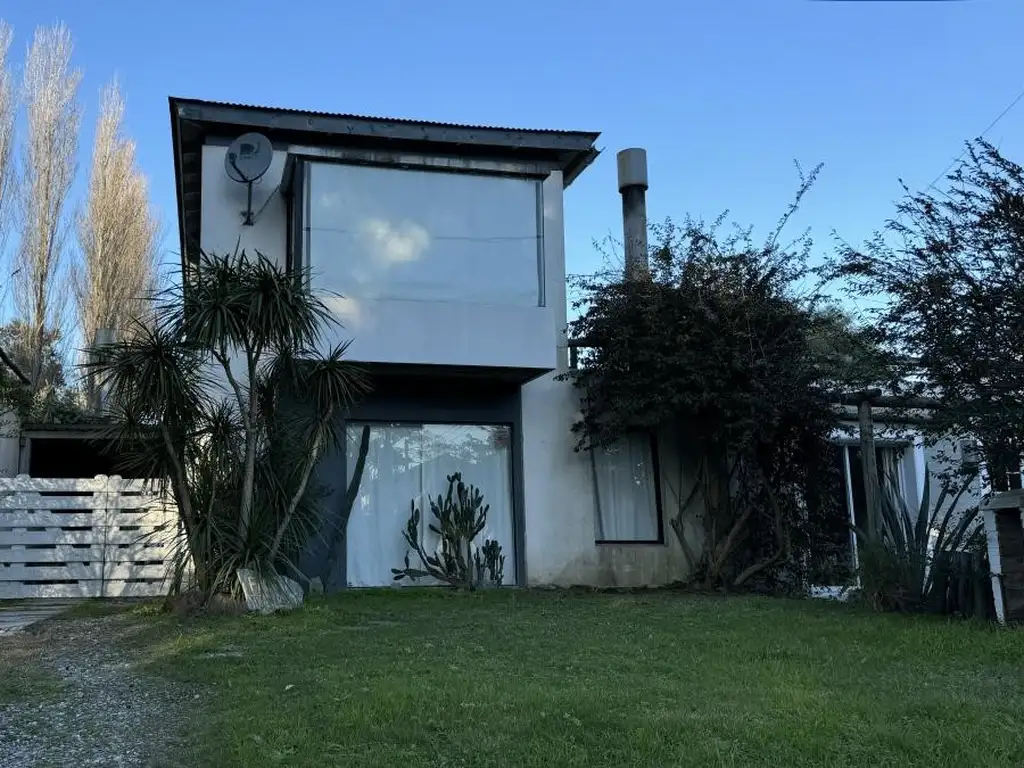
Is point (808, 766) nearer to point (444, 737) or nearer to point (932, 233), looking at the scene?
point (444, 737)

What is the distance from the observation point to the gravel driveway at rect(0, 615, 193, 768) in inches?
176

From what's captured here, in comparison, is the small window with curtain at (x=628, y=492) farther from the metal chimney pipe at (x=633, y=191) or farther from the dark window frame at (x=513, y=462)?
the metal chimney pipe at (x=633, y=191)

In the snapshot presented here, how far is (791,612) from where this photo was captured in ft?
30.8

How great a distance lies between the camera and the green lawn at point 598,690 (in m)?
4.36

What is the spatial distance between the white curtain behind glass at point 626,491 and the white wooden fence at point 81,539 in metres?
5.81

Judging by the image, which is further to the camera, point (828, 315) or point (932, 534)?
point (828, 315)

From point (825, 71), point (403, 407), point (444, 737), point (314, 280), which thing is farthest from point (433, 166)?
point (444, 737)

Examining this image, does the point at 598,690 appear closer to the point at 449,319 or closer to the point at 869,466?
the point at 869,466

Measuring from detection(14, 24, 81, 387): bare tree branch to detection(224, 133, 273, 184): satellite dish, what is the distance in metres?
13.1

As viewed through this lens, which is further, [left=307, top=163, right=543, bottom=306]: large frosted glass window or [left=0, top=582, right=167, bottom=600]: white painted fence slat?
[left=307, top=163, right=543, bottom=306]: large frosted glass window

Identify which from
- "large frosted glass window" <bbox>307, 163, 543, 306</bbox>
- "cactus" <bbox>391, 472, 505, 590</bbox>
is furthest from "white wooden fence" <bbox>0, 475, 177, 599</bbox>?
"large frosted glass window" <bbox>307, 163, 543, 306</bbox>

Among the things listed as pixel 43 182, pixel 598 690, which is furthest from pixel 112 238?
pixel 598 690

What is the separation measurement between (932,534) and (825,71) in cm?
468

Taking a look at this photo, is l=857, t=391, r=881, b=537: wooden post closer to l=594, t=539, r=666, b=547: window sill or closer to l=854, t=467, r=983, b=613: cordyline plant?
l=854, t=467, r=983, b=613: cordyline plant
